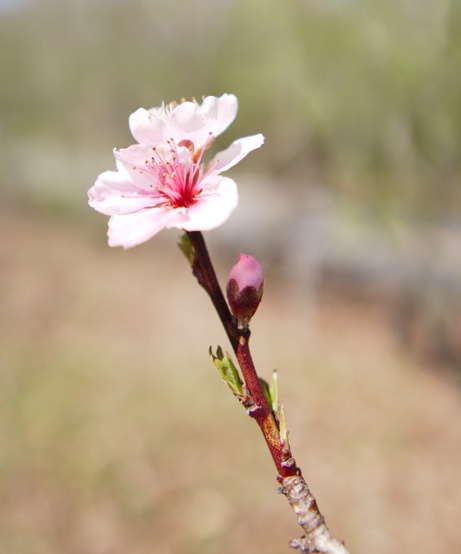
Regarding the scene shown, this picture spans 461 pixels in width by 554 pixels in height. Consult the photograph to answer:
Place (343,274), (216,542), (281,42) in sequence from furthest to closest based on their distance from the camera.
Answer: (343,274), (281,42), (216,542)

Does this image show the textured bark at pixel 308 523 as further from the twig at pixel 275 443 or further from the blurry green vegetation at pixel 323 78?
the blurry green vegetation at pixel 323 78

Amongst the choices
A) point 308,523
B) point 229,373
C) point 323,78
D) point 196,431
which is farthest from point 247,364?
point 323,78

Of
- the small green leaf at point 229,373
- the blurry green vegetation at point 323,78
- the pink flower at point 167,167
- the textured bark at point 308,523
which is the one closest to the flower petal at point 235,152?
the pink flower at point 167,167

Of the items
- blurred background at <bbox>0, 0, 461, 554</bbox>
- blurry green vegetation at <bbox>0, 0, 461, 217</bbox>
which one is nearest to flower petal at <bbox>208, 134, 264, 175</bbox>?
blurred background at <bbox>0, 0, 461, 554</bbox>

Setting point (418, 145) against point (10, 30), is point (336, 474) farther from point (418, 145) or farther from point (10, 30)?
point (10, 30)

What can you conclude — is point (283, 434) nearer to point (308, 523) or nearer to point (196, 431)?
point (308, 523)

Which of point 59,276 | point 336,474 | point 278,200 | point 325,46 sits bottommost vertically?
point 336,474

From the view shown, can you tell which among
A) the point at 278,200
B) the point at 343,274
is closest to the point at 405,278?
the point at 343,274

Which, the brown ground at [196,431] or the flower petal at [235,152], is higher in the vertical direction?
the brown ground at [196,431]
